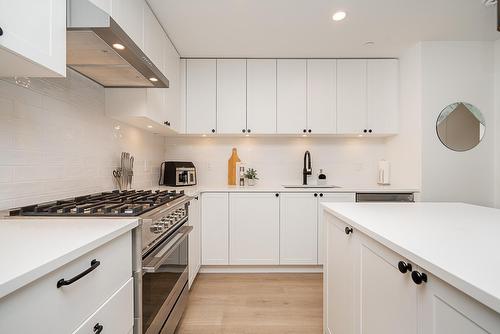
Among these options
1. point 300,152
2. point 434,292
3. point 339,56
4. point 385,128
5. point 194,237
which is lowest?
point 194,237

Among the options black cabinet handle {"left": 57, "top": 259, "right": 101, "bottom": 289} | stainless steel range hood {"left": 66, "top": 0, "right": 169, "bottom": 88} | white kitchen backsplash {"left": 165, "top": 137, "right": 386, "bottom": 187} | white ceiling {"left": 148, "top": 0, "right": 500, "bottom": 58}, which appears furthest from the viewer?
white kitchen backsplash {"left": 165, "top": 137, "right": 386, "bottom": 187}

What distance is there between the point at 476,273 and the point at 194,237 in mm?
2158

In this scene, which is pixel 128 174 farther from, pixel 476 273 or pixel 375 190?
pixel 375 190

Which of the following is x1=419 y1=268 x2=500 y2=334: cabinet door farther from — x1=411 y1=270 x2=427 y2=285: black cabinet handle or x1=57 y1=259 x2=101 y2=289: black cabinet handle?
x1=57 y1=259 x2=101 y2=289: black cabinet handle

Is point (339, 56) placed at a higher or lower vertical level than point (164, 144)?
higher

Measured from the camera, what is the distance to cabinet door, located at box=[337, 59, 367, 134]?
2.94m

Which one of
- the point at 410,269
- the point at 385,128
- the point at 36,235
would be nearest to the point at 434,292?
the point at 410,269

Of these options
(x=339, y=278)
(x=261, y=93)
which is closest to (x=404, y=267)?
(x=339, y=278)

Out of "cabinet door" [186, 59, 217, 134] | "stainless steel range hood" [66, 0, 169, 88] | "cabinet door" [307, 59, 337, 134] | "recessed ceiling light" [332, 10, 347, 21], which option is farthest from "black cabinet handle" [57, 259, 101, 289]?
"cabinet door" [307, 59, 337, 134]

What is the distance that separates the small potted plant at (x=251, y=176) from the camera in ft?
10.1

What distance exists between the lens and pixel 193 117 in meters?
2.93

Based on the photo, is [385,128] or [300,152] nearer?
[385,128]

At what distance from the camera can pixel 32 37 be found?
879mm

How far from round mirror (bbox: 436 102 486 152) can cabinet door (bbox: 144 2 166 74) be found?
110 inches
